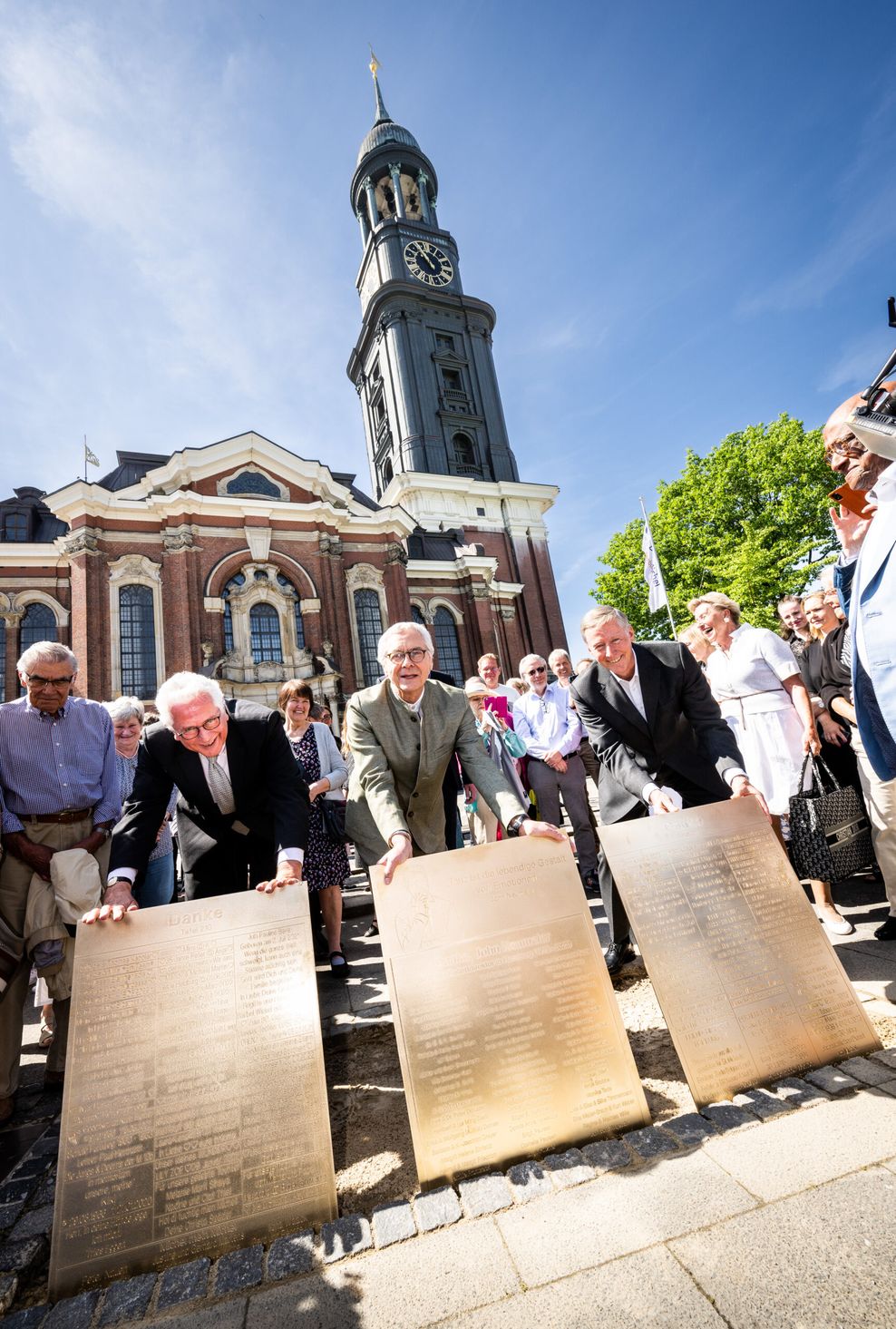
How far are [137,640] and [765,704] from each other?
20.3m

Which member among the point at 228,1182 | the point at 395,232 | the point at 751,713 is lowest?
the point at 228,1182

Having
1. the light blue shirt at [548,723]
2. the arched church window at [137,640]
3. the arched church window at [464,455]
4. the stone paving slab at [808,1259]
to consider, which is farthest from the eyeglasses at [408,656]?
the arched church window at [464,455]

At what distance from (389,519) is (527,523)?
1197 centimetres

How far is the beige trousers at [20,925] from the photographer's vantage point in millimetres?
3127

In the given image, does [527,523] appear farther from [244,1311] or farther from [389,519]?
[244,1311]

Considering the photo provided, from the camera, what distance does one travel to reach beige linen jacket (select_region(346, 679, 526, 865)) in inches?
133

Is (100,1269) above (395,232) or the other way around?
the other way around

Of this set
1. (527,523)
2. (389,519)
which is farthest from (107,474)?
(527,523)

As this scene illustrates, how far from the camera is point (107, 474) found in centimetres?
2300

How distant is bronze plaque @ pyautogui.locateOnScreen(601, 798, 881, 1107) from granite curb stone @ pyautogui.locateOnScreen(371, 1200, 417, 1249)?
1122 millimetres

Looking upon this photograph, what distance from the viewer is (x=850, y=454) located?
231cm

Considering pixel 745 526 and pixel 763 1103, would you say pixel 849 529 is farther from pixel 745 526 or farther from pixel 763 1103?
pixel 745 526

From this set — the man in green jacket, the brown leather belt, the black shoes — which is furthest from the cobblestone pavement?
the brown leather belt

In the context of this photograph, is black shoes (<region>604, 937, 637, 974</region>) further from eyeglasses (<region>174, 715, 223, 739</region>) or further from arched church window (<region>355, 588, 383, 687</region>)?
arched church window (<region>355, 588, 383, 687</region>)
